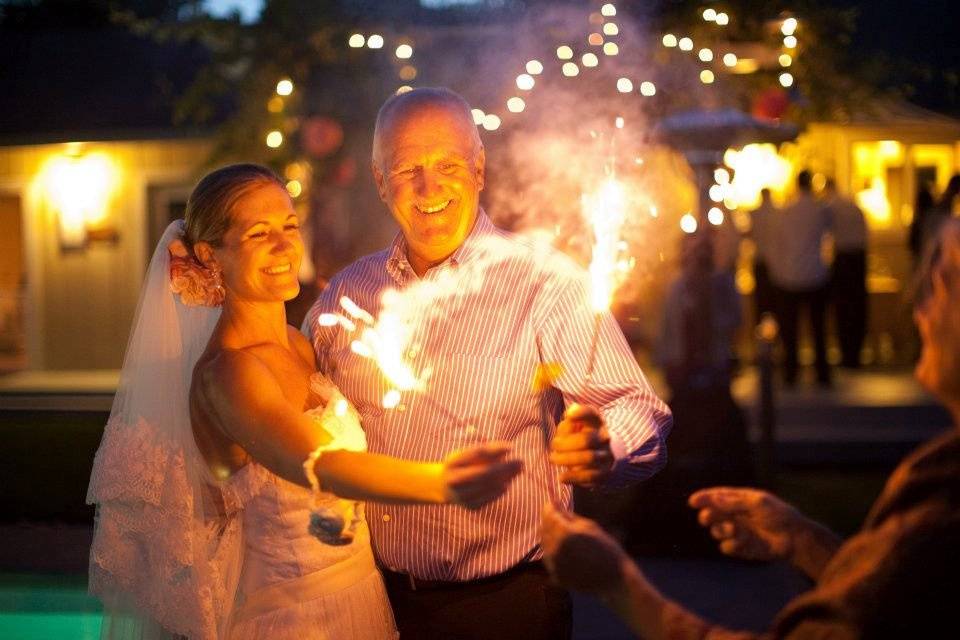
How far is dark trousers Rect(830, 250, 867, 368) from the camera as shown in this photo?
1484cm

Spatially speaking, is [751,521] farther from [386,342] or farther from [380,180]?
[380,180]

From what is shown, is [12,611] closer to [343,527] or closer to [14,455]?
[14,455]

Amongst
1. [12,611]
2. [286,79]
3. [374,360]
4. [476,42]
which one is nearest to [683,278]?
[476,42]

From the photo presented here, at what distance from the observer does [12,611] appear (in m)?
7.23

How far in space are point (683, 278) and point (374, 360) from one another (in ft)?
20.0

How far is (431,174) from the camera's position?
12.7 feet

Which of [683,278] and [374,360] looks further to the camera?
[683,278]

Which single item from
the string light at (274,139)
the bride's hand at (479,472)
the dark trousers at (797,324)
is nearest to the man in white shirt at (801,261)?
the dark trousers at (797,324)

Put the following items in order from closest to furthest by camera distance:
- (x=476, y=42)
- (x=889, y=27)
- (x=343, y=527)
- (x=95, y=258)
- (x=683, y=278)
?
(x=343, y=527) → (x=683, y=278) → (x=476, y=42) → (x=889, y=27) → (x=95, y=258)

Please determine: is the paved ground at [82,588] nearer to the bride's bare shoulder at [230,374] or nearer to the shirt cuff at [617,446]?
the bride's bare shoulder at [230,374]

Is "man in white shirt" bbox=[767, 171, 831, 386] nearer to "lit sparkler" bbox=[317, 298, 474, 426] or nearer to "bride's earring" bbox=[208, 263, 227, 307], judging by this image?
"lit sparkler" bbox=[317, 298, 474, 426]

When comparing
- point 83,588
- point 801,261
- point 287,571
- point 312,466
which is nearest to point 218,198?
point 312,466

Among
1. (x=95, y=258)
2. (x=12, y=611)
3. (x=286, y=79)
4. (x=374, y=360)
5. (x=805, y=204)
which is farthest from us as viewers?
(x=95, y=258)

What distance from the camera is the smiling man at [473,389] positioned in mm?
3799
